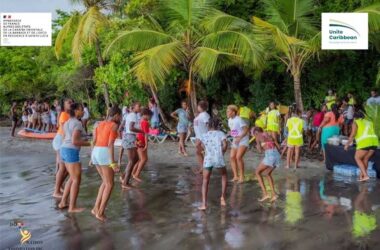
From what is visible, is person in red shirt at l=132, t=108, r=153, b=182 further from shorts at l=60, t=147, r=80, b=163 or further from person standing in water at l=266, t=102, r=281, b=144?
person standing in water at l=266, t=102, r=281, b=144

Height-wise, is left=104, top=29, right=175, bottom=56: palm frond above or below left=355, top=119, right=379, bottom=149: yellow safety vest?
above

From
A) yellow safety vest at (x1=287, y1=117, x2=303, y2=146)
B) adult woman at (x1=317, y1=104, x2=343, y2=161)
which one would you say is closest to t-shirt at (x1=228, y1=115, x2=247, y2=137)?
yellow safety vest at (x1=287, y1=117, x2=303, y2=146)

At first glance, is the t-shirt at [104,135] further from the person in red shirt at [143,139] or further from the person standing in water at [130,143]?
the person in red shirt at [143,139]

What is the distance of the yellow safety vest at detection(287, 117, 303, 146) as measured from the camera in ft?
39.0

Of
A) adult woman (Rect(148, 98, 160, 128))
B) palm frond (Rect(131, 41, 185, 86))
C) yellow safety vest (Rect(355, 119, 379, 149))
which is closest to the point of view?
yellow safety vest (Rect(355, 119, 379, 149))

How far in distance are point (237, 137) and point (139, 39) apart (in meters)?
7.36

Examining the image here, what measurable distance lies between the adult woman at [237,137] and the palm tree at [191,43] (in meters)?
5.32

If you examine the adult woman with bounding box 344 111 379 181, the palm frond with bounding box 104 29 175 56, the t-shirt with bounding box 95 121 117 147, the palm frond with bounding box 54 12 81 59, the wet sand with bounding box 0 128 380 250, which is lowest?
the wet sand with bounding box 0 128 380 250

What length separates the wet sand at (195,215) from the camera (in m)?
6.50

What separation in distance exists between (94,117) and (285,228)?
20.2 m

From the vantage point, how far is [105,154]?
739cm

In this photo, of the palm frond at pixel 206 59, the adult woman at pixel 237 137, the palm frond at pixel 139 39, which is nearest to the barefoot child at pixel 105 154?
the adult woman at pixel 237 137

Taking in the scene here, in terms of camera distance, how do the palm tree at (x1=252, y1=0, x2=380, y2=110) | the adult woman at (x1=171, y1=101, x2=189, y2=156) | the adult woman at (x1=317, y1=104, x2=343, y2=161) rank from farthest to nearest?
1. the palm tree at (x1=252, y1=0, x2=380, y2=110)
2. the adult woman at (x1=171, y1=101, x2=189, y2=156)
3. the adult woman at (x1=317, y1=104, x2=343, y2=161)

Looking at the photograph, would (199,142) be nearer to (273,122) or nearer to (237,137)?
(237,137)
